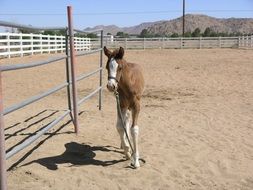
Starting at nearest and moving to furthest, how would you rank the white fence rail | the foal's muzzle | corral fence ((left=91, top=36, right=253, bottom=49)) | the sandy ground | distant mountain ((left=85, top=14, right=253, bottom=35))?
the foal's muzzle, the sandy ground, the white fence rail, corral fence ((left=91, top=36, right=253, bottom=49)), distant mountain ((left=85, top=14, right=253, bottom=35))

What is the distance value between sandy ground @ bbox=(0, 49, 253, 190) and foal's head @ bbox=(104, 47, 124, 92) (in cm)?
109

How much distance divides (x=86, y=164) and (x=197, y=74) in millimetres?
10920

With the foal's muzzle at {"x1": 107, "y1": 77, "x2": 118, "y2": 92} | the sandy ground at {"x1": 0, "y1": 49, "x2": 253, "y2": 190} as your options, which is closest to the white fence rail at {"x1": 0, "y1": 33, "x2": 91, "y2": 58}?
the sandy ground at {"x1": 0, "y1": 49, "x2": 253, "y2": 190}

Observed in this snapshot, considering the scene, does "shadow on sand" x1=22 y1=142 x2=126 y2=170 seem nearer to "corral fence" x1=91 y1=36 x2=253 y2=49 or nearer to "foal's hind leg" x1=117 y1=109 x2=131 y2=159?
"foal's hind leg" x1=117 y1=109 x2=131 y2=159

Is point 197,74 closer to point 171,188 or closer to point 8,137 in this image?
point 8,137

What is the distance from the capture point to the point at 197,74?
50.6ft

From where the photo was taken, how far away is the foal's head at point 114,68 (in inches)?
177

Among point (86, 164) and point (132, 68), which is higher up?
point (132, 68)

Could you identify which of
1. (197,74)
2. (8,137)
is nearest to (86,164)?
(8,137)

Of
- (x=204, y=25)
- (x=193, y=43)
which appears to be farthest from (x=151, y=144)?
(x=204, y=25)

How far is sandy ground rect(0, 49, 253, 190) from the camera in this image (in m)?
4.57

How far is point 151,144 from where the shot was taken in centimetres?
604

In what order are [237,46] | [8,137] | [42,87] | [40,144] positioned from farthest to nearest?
[237,46], [42,87], [8,137], [40,144]

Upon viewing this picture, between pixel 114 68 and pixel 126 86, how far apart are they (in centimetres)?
50
